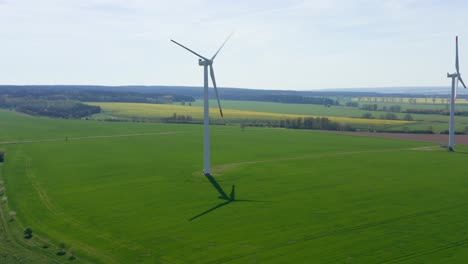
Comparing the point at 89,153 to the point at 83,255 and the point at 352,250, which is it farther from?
the point at 352,250

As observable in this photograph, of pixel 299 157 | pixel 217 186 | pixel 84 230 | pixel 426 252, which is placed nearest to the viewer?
pixel 426 252

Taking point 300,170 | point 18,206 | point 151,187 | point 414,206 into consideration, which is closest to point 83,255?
point 18,206

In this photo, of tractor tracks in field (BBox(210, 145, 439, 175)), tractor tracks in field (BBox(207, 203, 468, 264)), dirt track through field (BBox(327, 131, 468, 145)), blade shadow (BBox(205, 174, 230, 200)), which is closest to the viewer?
tractor tracks in field (BBox(207, 203, 468, 264))

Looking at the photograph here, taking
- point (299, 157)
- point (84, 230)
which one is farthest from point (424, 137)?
point (84, 230)

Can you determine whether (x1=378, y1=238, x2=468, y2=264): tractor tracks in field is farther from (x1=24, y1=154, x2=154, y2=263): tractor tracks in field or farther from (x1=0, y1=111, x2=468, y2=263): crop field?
(x1=24, y1=154, x2=154, y2=263): tractor tracks in field

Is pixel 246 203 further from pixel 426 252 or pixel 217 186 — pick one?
pixel 426 252

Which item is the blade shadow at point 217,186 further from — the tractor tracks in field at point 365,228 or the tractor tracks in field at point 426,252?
the tractor tracks in field at point 426,252

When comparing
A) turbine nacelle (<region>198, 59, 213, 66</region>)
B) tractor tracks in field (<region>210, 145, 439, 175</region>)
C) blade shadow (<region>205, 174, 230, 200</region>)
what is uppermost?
turbine nacelle (<region>198, 59, 213, 66</region>)

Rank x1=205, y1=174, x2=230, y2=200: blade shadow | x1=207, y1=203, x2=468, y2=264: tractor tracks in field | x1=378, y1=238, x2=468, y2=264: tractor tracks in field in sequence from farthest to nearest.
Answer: x1=205, y1=174, x2=230, y2=200: blade shadow
x1=207, y1=203, x2=468, y2=264: tractor tracks in field
x1=378, y1=238, x2=468, y2=264: tractor tracks in field

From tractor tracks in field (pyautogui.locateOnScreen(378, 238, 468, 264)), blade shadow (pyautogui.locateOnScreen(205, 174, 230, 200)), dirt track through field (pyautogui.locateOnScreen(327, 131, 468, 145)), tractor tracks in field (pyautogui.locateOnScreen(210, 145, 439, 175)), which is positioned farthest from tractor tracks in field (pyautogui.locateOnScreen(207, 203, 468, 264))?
dirt track through field (pyautogui.locateOnScreen(327, 131, 468, 145))
